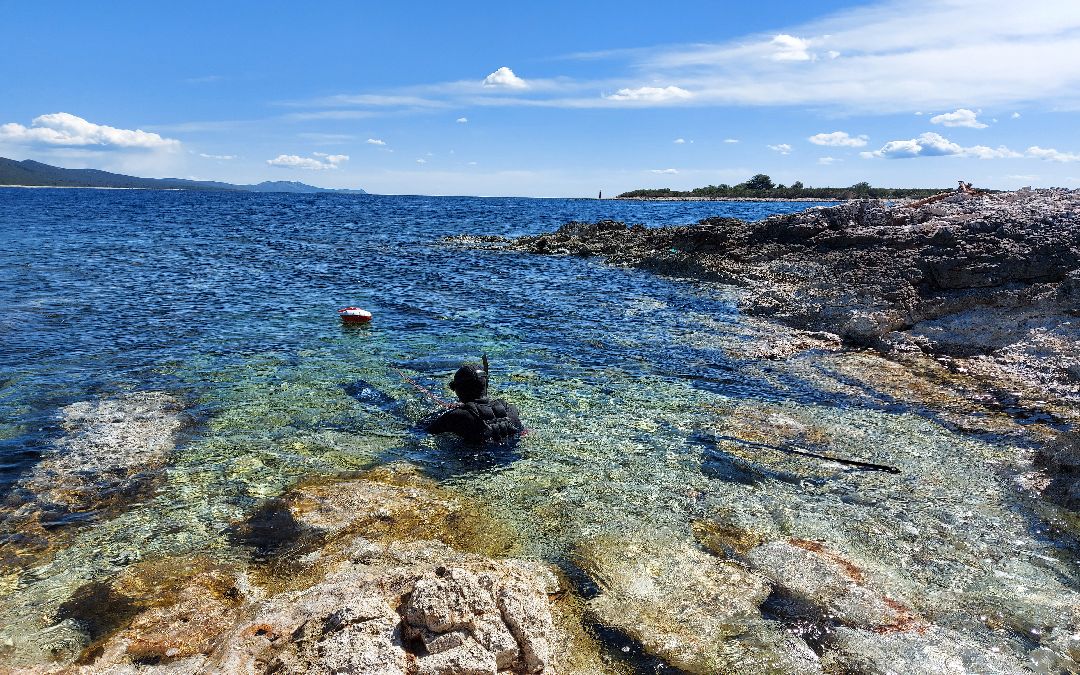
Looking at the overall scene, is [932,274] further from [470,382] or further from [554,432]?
[470,382]

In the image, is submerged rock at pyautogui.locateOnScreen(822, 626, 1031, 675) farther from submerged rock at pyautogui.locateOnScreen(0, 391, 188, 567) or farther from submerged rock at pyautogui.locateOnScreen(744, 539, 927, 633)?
submerged rock at pyautogui.locateOnScreen(0, 391, 188, 567)

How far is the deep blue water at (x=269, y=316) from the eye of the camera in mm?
13117

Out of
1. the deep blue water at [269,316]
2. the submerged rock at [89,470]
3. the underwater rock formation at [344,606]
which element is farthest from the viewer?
the deep blue water at [269,316]

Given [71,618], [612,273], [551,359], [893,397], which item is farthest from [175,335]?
[612,273]

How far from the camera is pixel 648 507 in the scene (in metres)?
7.91

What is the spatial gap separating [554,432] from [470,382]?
1.68 metres

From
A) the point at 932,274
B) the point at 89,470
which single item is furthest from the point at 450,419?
the point at 932,274

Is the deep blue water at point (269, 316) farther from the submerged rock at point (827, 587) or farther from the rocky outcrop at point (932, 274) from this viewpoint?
the submerged rock at point (827, 587)

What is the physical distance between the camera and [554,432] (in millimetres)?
10586

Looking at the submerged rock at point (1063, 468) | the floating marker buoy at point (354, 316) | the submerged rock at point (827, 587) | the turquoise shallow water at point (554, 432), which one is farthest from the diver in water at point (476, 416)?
the floating marker buoy at point (354, 316)

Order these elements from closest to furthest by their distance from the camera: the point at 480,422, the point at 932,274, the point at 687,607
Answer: the point at 687,607
the point at 480,422
the point at 932,274

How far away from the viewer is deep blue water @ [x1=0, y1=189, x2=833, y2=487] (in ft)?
43.0

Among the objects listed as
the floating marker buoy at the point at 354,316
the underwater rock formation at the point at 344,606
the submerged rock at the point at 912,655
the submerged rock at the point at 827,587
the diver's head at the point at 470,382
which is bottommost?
the submerged rock at the point at 912,655

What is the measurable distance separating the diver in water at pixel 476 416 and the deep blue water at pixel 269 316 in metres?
3.98
